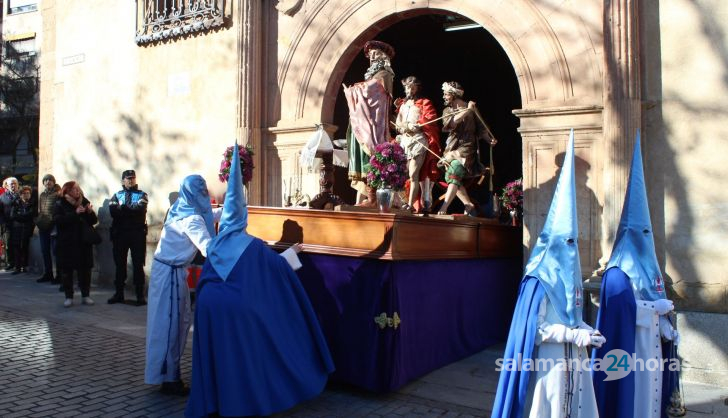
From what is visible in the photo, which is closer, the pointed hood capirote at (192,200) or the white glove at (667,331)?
the white glove at (667,331)

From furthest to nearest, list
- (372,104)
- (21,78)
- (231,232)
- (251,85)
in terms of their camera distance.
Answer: (21,78) < (251,85) < (372,104) < (231,232)

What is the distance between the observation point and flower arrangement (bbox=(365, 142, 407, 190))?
6.07m

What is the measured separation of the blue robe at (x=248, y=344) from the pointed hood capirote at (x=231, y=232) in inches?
2.7

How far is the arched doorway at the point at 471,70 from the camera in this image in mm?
11227

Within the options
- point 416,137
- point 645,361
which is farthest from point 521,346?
point 416,137

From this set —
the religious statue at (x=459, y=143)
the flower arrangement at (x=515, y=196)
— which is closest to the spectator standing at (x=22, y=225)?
the religious statue at (x=459, y=143)

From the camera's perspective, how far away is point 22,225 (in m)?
12.2

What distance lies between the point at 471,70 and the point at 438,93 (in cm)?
90

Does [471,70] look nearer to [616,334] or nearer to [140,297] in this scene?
[140,297]

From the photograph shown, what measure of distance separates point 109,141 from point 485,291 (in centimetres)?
748

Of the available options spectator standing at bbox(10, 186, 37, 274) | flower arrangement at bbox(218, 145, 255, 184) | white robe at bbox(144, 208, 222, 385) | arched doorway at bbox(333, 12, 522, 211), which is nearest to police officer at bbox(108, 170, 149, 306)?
Result: flower arrangement at bbox(218, 145, 255, 184)

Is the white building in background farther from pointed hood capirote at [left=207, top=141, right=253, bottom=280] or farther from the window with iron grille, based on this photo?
pointed hood capirote at [left=207, top=141, right=253, bottom=280]

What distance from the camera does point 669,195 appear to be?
20.2ft

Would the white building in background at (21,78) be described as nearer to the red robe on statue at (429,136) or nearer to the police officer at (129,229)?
the police officer at (129,229)
